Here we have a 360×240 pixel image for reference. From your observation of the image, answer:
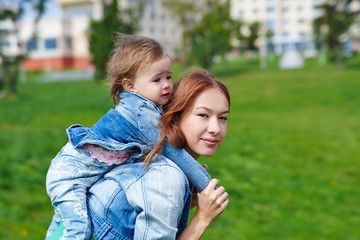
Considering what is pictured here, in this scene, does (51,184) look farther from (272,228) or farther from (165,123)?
(272,228)

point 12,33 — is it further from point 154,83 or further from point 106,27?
point 154,83

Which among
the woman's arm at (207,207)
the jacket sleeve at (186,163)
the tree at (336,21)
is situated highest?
the tree at (336,21)

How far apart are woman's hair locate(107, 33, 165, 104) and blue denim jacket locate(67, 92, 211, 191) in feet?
0.62

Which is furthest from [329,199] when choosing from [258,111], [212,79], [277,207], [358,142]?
[258,111]

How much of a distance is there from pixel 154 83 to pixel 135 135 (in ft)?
0.95

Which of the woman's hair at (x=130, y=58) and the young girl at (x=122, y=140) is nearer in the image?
the young girl at (x=122, y=140)

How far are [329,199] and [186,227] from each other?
6312mm

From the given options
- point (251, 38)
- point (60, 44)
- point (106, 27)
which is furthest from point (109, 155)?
point (60, 44)

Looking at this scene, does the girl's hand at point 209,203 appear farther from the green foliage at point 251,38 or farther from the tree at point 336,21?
the green foliage at point 251,38

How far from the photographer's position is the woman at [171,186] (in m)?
1.83

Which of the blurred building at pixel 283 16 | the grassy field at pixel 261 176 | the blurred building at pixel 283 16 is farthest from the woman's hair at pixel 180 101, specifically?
the blurred building at pixel 283 16

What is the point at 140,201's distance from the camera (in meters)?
1.83

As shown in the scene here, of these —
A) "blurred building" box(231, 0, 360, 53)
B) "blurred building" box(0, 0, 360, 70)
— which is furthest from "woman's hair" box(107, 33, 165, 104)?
"blurred building" box(231, 0, 360, 53)

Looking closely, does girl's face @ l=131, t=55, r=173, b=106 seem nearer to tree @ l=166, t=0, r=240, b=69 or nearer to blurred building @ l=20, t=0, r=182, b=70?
tree @ l=166, t=0, r=240, b=69
